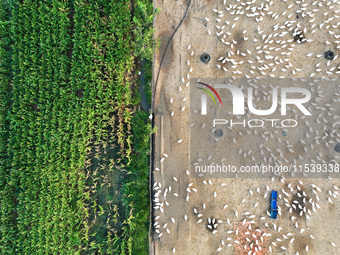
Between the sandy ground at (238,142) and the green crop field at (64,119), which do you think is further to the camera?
the sandy ground at (238,142)

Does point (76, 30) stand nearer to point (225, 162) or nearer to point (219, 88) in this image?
point (219, 88)

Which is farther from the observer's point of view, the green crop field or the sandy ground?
the sandy ground

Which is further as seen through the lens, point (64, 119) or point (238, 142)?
point (238, 142)

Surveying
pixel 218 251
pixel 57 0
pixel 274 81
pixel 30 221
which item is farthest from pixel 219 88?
pixel 30 221

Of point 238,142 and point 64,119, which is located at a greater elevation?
point 64,119
